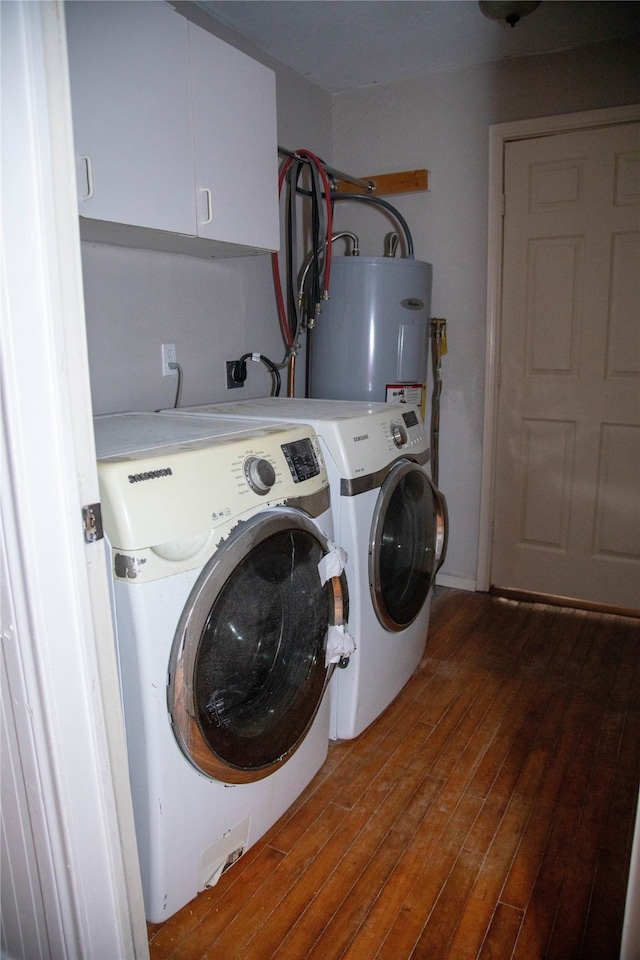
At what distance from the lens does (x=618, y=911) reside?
1378 millimetres

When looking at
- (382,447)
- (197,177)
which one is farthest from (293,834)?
(197,177)

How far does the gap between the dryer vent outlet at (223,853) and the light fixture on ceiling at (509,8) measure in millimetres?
2421

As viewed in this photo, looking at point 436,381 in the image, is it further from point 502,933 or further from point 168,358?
point 502,933

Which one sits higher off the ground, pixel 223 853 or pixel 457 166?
pixel 457 166

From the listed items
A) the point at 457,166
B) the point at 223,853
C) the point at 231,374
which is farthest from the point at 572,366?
the point at 223,853

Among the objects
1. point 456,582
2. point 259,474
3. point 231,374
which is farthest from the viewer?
point 456,582

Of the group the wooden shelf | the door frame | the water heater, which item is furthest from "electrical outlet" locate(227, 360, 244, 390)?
the door frame

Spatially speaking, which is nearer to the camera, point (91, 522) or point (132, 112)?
point (91, 522)

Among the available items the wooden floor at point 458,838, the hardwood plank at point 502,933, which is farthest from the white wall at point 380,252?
the hardwood plank at point 502,933

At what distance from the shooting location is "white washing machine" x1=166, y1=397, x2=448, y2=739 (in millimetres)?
1745

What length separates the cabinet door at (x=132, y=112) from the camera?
1.44 meters

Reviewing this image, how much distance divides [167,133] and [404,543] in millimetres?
1291

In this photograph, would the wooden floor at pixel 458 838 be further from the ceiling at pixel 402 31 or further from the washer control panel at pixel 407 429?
the ceiling at pixel 402 31

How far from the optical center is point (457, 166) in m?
2.83
